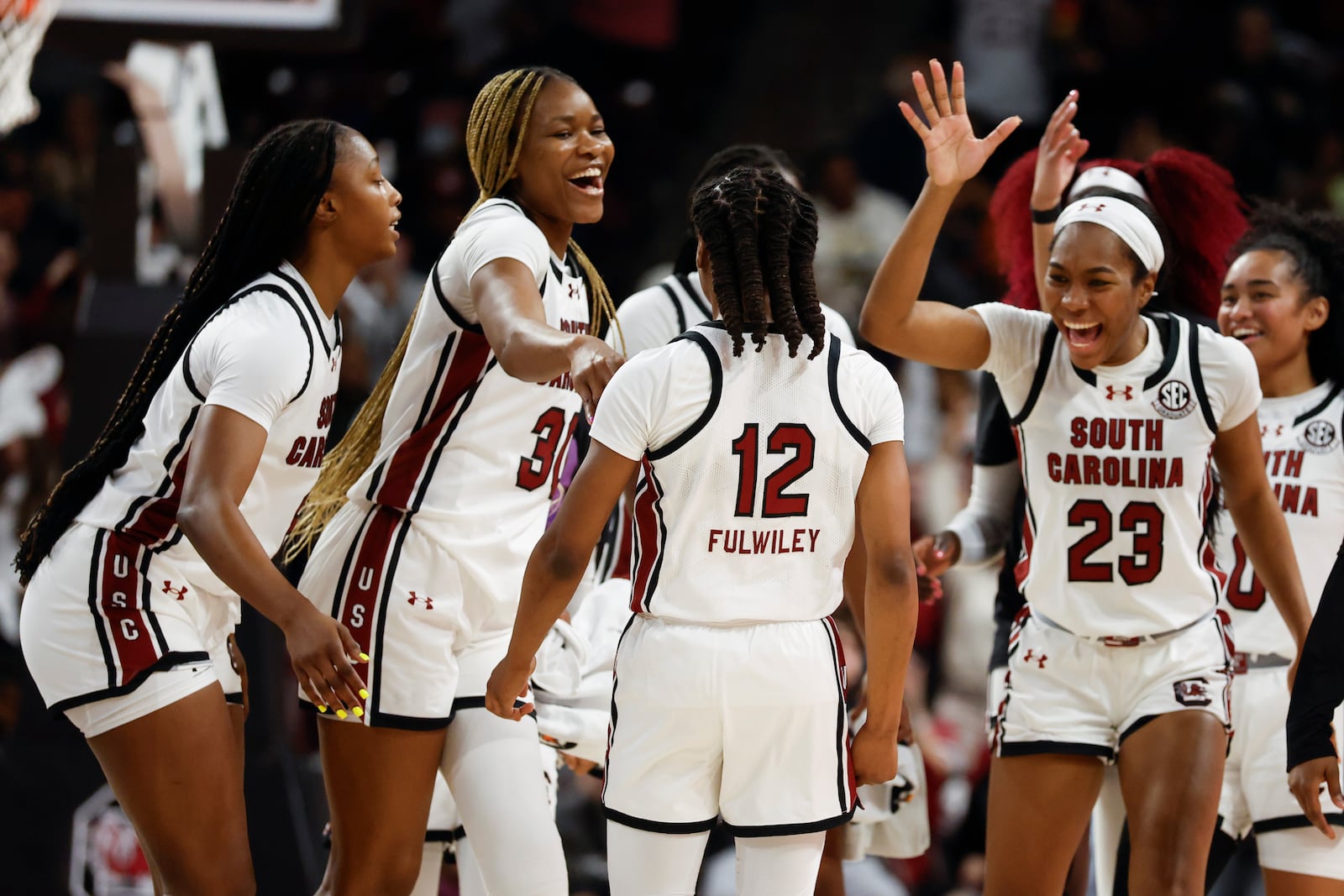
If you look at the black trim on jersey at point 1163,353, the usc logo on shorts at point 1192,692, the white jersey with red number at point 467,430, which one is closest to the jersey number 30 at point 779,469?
the white jersey with red number at point 467,430

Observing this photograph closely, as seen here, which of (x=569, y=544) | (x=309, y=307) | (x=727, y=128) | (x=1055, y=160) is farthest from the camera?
(x=727, y=128)

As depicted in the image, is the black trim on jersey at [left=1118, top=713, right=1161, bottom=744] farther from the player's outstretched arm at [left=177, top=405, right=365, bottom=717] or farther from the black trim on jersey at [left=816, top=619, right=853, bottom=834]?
the player's outstretched arm at [left=177, top=405, right=365, bottom=717]

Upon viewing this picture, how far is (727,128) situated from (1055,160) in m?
6.55

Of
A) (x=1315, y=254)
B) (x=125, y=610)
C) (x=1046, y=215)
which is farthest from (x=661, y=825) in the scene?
(x=1315, y=254)

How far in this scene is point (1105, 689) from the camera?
3.68 metres

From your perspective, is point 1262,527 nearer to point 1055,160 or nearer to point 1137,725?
point 1137,725

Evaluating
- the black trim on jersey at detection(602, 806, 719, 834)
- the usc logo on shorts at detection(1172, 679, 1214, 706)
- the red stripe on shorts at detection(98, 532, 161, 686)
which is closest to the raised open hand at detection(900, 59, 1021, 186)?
the usc logo on shorts at detection(1172, 679, 1214, 706)

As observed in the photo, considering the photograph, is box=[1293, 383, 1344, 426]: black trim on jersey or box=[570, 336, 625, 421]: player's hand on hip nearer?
box=[570, 336, 625, 421]: player's hand on hip

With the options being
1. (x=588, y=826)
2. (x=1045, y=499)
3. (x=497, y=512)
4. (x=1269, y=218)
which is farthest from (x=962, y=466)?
(x=497, y=512)

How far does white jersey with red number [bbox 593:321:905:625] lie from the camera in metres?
2.93

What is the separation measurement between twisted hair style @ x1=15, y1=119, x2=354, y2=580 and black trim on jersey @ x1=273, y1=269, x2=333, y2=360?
0.24 ft

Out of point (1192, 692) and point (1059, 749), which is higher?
point (1192, 692)

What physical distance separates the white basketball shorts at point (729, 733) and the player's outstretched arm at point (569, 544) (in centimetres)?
19

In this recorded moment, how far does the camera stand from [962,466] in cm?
839
